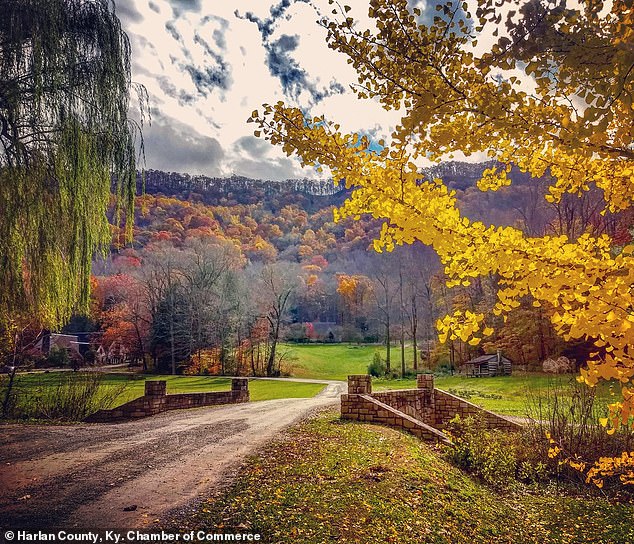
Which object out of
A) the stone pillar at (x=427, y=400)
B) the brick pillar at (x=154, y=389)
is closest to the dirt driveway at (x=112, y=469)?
Answer: the brick pillar at (x=154, y=389)

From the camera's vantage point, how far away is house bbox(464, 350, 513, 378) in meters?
24.3

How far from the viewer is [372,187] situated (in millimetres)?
2842

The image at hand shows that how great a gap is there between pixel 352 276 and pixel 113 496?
44122mm

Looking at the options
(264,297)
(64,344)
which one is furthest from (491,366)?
(64,344)

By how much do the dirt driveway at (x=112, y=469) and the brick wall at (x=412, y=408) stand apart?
1.91 metres

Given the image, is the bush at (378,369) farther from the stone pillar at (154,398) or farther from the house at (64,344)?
the house at (64,344)

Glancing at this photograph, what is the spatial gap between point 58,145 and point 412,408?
10209mm

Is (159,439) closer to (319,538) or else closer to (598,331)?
(319,538)

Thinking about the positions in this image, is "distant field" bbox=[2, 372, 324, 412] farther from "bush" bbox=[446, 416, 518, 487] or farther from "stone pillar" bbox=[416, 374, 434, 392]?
"bush" bbox=[446, 416, 518, 487]

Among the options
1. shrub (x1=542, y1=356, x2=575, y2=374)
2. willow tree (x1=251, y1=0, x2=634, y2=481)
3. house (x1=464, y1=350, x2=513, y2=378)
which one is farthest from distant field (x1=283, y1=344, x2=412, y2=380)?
willow tree (x1=251, y1=0, x2=634, y2=481)

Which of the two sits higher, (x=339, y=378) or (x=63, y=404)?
(x=63, y=404)

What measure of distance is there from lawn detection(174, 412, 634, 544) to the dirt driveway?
485 mm

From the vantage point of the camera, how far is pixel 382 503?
4.48 m

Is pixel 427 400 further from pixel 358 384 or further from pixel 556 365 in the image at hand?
pixel 556 365
